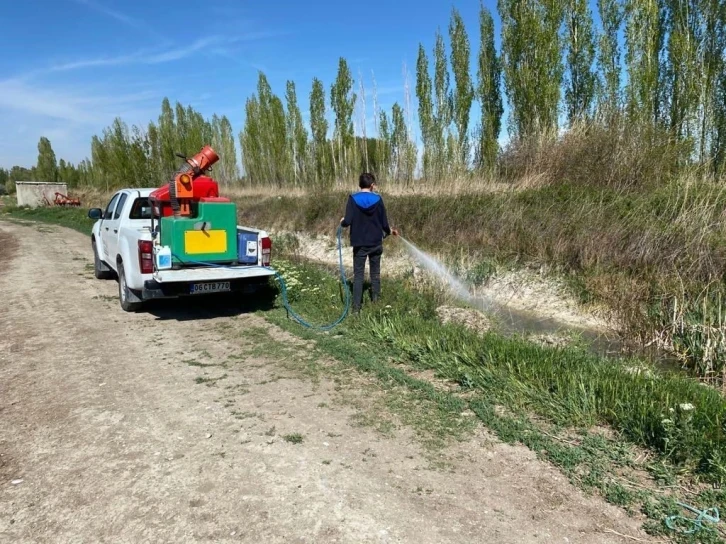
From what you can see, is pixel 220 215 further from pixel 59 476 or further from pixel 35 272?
pixel 35 272

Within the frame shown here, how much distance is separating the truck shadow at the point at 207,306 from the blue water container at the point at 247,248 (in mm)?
928

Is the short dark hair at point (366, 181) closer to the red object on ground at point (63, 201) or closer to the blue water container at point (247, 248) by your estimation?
the blue water container at point (247, 248)

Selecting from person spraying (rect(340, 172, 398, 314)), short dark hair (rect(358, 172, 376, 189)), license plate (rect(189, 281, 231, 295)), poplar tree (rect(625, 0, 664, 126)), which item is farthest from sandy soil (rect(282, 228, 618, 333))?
poplar tree (rect(625, 0, 664, 126))

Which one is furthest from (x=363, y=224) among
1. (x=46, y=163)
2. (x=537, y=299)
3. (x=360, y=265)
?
(x=46, y=163)

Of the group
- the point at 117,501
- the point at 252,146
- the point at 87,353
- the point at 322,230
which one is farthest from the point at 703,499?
the point at 252,146

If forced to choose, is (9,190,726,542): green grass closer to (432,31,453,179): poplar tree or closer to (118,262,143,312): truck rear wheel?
(118,262,143,312): truck rear wheel

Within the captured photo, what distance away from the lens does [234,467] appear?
11.3 ft

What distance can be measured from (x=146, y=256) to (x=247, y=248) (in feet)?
4.54

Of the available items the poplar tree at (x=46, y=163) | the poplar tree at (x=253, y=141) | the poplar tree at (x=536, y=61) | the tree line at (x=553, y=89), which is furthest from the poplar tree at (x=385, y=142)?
the poplar tree at (x=46, y=163)

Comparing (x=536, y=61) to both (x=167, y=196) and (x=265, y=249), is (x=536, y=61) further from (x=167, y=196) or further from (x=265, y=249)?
(x=167, y=196)

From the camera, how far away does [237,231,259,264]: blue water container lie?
24.6 ft

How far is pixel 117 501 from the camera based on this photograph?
3080 mm

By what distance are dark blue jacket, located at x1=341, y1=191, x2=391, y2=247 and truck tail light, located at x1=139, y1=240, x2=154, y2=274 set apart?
2627 millimetres

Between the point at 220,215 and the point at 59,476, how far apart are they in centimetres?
428
